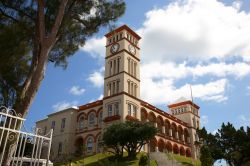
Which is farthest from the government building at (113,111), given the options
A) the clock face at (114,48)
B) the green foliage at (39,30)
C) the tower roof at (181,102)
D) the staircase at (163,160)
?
the green foliage at (39,30)

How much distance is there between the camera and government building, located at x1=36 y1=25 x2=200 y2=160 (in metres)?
42.7

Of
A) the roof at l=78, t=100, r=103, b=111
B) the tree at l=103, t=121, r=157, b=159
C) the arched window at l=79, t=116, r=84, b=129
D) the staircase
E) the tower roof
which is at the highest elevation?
the tower roof

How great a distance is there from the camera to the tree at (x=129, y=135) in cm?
3309

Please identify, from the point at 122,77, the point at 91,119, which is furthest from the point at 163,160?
the point at 91,119

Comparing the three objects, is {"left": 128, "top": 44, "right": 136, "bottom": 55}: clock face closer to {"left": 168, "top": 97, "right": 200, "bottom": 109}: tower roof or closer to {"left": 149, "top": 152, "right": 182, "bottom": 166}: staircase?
{"left": 149, "top": 152, "right": 182, "bottom": 166}: staircase

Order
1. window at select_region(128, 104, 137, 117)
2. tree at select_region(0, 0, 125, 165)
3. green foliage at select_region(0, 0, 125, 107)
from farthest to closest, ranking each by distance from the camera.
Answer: window at select_region(128, 104, 137, 117) < green foliage at select_region(0, 0, 125, 107) < tree at select_region(0, 0, 125, 165)

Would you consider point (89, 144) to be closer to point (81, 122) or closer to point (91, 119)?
point (91, 119)

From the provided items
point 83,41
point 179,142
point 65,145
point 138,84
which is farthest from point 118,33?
point 83,41

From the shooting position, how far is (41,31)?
12297mm

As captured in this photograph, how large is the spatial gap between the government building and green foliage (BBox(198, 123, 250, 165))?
604 cm

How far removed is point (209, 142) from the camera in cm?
4222

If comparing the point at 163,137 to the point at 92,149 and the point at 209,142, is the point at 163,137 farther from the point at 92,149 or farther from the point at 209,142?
the point at 92,149

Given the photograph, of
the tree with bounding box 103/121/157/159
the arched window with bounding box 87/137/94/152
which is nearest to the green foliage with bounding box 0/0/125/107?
the tree with bounding box 103/121/157/159

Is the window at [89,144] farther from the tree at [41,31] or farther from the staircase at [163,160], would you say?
the tree at [41,31]
